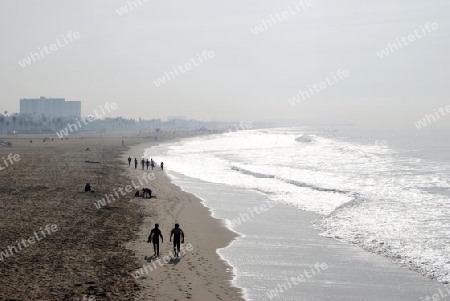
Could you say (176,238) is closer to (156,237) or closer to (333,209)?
(156,237)

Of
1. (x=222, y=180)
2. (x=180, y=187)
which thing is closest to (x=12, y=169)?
(x=180, y=187)

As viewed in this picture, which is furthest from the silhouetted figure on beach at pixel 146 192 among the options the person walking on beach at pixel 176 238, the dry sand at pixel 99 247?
the person walking on beach at pixel 176 238

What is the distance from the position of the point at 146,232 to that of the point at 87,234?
2.56m

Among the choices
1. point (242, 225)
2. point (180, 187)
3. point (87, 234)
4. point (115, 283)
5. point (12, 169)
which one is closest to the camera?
point (115, 283)

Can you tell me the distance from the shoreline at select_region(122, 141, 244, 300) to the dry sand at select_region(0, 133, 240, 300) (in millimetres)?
30

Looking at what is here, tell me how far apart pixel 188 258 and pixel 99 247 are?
130 inches

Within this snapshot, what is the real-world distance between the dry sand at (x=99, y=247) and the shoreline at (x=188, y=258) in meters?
0.03

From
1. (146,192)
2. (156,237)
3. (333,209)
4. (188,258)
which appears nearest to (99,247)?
(156,237)

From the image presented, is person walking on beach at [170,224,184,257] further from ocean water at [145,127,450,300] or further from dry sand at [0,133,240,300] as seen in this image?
ocean water at [145,127,450,300]

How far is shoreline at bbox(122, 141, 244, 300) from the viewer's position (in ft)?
42.0

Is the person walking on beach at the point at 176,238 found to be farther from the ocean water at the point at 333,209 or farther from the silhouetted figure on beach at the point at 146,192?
the silhouetted figure on beach at the point at 146,192

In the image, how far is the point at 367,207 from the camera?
92.7 feet

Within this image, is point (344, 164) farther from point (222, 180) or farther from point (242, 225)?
point (242, 225)

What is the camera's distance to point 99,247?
54.1 feet
